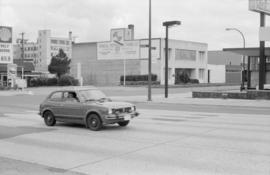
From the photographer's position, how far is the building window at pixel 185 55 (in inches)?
3270

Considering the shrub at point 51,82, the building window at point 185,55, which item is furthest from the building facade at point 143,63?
the shrub at point 51,82

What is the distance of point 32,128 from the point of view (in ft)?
48.5

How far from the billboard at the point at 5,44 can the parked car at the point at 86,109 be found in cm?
4603

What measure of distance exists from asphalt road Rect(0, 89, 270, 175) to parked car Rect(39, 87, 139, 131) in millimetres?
381

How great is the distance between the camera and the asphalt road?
8141 millimetres

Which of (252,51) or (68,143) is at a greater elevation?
(252,51)

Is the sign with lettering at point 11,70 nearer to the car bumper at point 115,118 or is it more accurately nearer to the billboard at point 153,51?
the billboard at point 153,51

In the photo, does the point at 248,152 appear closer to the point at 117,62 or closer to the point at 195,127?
the point at 195,127

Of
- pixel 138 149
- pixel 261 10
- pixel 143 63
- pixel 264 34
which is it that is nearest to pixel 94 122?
pixel 138 149

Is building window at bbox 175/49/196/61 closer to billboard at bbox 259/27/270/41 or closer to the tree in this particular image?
the tree

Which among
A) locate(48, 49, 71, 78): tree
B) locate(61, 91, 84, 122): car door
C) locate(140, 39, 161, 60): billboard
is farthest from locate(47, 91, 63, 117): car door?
locate(48, 49, 71, 78): tree

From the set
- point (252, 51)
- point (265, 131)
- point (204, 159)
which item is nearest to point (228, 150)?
point (204, 159)

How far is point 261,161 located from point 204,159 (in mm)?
1138

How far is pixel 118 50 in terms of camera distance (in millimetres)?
81062
